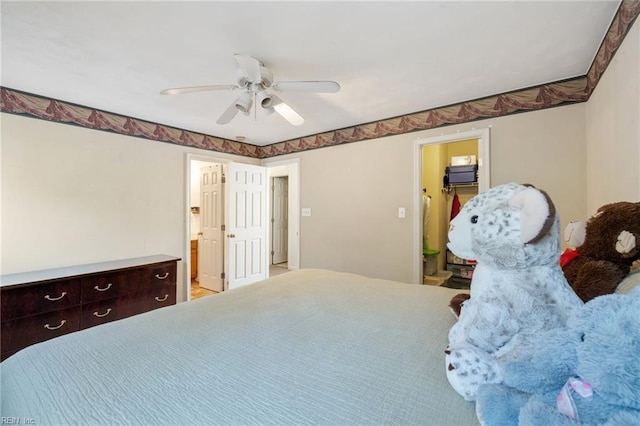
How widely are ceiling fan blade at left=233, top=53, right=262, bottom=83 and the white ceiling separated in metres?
0.15

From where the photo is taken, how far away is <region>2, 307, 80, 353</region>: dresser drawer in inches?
76.7

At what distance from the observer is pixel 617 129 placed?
1.48m

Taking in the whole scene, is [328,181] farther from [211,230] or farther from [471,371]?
[471,371]

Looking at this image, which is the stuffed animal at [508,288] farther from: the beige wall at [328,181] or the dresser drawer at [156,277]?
the dresser drawer at [156,277]

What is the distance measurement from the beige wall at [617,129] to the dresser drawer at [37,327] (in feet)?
12.6

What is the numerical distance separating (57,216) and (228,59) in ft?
7.48

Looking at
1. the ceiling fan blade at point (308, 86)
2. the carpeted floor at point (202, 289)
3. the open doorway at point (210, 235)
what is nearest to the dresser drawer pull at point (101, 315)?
the carpeted floor at point (202, 289)

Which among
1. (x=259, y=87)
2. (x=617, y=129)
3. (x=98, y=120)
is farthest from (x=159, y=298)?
(x=617, y=129)

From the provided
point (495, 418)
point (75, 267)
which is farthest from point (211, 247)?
point (495, 418)

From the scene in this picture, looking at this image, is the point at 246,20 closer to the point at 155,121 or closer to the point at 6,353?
the point at 155,121

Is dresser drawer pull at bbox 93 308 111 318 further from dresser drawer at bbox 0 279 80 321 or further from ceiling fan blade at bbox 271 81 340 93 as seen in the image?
ceiling fan blade at bbox 271 81 340 93

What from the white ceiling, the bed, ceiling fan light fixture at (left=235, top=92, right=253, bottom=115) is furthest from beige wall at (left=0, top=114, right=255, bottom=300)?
the bed

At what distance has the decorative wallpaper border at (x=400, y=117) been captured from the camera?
169 centimetres

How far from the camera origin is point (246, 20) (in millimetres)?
1485
